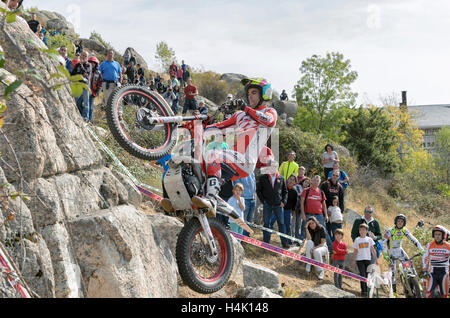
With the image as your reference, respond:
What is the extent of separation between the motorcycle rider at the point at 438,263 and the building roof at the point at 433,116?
66.4m

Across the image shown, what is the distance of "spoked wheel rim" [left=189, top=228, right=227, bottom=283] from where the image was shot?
5.74 meters

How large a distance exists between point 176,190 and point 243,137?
1.23 metres

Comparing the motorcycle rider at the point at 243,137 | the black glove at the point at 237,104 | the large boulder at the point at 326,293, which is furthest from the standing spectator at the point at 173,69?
the black glove at the point at 237,104

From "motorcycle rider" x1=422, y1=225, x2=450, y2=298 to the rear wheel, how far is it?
6181mm

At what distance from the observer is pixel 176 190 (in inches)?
224

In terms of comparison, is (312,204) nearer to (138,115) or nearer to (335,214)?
(335,214)

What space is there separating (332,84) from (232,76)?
15.5 metres

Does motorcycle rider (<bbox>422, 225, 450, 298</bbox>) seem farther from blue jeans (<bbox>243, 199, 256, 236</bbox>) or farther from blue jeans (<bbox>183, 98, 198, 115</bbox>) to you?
blue jeans (<bbox>183, 98, 198, 115</bbox>)

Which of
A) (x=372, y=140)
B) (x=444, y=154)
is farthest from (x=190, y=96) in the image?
(x=444, y=154)

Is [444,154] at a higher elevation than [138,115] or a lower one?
lower

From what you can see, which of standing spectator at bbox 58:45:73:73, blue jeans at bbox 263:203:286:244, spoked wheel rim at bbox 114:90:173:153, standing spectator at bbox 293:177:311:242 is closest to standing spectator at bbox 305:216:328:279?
blue jeans at bbox 263:203:286:244
